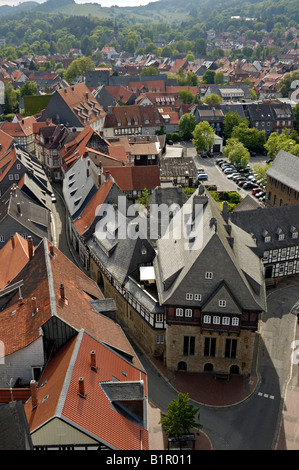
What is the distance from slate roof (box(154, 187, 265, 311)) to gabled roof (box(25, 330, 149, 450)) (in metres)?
11.4

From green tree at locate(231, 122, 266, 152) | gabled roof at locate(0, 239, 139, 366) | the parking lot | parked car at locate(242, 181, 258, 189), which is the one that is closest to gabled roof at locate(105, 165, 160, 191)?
the parking lot

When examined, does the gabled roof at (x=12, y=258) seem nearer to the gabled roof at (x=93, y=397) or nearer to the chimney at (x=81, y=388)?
the gabled roof at (x=93, y=397)

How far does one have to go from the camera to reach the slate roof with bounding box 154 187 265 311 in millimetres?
50781

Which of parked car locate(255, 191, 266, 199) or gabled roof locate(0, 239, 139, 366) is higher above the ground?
gabled roof locate(0, 239, 139, 366)

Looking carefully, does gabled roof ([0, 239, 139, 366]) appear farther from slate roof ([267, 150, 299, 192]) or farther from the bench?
slate roof ([267, 150, 299, 192])

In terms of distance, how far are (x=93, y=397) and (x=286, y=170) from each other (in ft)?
204

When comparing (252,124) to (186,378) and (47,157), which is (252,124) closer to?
(47,157)

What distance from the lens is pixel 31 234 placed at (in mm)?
69188

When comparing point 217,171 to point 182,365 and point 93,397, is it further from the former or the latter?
point 93,397

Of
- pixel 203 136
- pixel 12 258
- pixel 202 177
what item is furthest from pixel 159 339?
pixel 203 136

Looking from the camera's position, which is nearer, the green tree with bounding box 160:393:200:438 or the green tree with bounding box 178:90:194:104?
the green tree with bounding box 160:393:200:438

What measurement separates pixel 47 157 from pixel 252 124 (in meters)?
68.8

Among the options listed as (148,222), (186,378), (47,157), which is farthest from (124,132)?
(186,378)

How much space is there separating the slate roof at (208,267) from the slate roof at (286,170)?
30.2m
